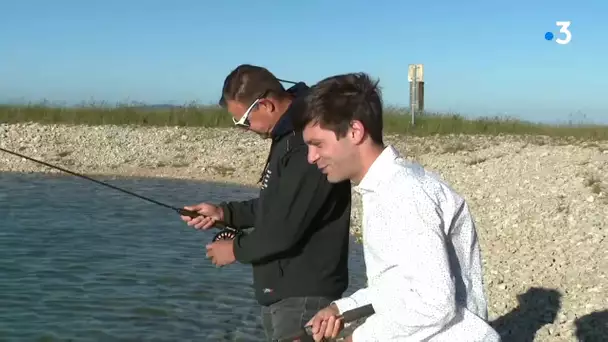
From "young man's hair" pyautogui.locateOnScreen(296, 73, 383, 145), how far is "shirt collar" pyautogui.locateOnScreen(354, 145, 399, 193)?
0.08 metres

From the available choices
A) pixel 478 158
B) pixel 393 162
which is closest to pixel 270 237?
pixel 393 162

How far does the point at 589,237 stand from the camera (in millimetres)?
11617

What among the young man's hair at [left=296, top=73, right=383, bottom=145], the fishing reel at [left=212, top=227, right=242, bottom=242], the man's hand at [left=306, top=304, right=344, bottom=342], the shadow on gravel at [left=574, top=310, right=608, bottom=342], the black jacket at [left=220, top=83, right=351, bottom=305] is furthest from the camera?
the shadow on gravel at [left=574, top=310, right=608, bottom=342]

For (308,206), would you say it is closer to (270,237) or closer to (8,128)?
(270,237)

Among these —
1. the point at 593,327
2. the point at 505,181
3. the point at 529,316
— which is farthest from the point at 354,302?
the point at 505,181

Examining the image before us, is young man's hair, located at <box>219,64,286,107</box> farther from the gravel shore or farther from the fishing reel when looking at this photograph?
the gravel shore

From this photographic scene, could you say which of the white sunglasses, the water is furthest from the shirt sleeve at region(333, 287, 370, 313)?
the water

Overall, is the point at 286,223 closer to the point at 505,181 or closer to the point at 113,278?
the point at 113,278

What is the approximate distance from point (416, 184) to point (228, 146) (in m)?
25.4

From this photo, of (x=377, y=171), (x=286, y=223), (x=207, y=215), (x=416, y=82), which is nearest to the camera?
(x=377, y=171)

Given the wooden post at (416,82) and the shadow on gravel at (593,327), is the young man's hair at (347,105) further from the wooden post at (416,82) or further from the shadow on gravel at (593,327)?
the wooden post at (416,82)

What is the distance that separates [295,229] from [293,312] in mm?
474

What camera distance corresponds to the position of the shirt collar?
2.62m

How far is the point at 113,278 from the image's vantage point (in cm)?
1136
